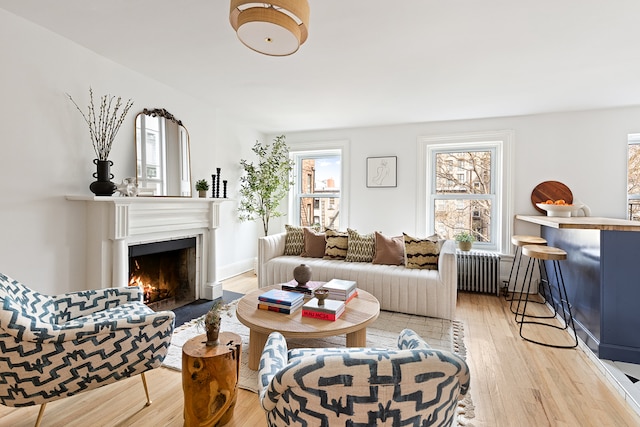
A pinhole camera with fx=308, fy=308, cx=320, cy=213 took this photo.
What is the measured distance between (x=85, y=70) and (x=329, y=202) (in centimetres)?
355

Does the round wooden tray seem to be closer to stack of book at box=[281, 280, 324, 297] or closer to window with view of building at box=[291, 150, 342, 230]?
window with view of building at box=[291, 150, 342, 230]

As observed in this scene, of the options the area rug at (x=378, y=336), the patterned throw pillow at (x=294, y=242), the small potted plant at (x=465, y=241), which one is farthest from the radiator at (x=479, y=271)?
the patterned throw pillow at (x=294, y=242)

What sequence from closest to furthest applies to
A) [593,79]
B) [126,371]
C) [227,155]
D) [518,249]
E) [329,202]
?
[126,371]
[593,79]
[518,249]
[227,155]
[329,202]

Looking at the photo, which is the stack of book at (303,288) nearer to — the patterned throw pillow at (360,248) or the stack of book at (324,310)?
the stack of book at (324,310)

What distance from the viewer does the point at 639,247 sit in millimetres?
2184

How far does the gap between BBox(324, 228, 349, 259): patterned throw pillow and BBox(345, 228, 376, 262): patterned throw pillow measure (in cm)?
7

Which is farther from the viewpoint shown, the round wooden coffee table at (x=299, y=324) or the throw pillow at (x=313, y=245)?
the throw pillow at (x=313, y=245)

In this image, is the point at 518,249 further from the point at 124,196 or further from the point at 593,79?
the point at 124,196

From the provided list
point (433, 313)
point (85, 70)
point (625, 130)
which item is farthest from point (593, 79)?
point (85, 70)

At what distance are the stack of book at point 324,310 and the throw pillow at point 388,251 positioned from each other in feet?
4.70

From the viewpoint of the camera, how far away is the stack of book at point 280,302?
2207 millimetres

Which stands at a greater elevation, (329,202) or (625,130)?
(625,130)

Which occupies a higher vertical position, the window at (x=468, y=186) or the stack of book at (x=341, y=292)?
the window at (x=468, y=186)

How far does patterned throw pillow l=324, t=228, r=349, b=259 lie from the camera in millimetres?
3832
